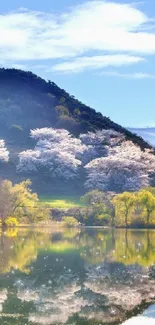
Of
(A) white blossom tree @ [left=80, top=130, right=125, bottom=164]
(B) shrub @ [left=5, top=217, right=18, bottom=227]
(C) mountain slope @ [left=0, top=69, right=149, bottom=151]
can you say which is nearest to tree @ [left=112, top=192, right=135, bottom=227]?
(B) shrub @ [left=5, top=217, right=18, bottom=227]

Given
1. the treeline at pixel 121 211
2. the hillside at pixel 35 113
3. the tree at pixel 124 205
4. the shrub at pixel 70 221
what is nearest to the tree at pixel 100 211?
the treeline at pixel 121 211

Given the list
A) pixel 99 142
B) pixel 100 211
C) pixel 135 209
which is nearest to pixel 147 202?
pixel 135 209

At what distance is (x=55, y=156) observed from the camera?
114562mm

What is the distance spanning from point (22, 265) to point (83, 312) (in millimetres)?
15112

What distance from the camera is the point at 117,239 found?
59156mm

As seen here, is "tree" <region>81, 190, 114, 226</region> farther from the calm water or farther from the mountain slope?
the mountain slope

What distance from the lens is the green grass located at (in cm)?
8831

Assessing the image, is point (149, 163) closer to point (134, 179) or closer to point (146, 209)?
point (134, 179)

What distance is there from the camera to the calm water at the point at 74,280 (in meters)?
22.9

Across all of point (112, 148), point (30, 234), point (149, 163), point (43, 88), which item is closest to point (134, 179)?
point (149, 163)

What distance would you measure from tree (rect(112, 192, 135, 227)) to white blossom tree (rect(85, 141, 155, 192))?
23.6 m

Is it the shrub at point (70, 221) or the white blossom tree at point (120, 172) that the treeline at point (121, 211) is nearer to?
the shrub at point (70, 221)

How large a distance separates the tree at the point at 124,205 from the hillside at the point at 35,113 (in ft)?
125

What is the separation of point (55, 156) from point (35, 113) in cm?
3091
